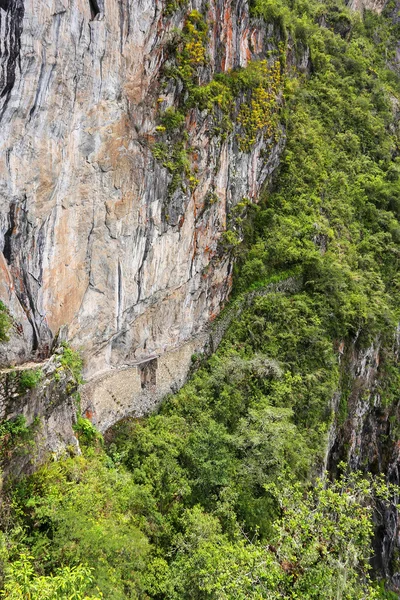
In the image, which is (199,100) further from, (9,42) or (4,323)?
(4,323)

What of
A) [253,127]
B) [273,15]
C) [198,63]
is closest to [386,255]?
[253,127]

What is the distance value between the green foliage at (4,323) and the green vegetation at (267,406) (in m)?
1.75

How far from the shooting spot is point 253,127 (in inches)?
650

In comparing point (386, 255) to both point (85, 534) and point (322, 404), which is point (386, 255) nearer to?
point (322, 404)

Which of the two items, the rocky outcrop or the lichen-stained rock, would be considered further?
the rocky outcrop

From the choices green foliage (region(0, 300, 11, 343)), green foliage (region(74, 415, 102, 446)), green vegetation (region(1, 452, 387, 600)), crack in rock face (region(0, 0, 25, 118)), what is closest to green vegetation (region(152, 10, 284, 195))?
crack in rock face (region(0, 0, 25, 118))

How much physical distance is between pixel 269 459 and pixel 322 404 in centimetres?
368

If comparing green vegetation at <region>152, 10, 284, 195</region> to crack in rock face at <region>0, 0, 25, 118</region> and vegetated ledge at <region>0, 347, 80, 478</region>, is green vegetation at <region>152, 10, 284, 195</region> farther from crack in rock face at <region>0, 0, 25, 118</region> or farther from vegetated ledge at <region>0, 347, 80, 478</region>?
vegetated ledge at <region>0, 347, 80, 478</region>

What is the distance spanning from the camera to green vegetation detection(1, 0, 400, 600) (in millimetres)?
7695

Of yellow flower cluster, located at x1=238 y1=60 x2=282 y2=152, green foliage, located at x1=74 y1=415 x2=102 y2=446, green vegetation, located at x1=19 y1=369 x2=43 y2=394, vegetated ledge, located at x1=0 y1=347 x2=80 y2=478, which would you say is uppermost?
yellow flower cluster, located at x1=238 y1=60 x2=282 y2=152

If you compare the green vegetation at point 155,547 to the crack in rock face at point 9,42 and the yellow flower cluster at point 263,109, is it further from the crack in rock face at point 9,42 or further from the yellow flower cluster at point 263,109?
the yellow flower cluster at point 263,109

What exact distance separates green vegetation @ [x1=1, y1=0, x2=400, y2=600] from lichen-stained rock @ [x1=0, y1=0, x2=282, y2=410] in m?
1.02

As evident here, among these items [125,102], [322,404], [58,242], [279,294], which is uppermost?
[125,102]

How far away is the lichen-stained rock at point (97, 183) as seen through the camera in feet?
27.9
